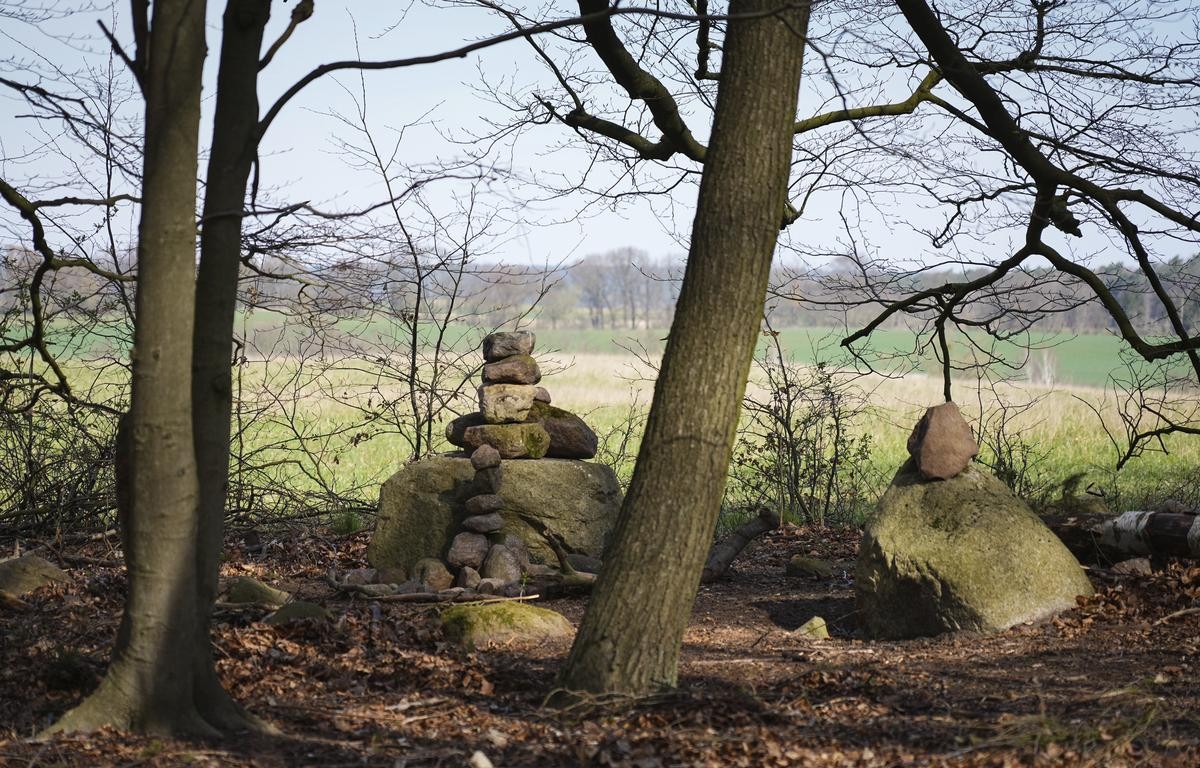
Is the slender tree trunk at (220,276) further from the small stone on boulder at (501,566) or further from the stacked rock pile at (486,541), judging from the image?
the small stone on boulder at (501,566)

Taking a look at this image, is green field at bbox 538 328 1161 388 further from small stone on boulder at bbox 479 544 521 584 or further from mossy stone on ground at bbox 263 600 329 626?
mossy stone on ground at bbox 263 600 329 626

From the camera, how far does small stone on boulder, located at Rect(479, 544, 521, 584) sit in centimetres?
725

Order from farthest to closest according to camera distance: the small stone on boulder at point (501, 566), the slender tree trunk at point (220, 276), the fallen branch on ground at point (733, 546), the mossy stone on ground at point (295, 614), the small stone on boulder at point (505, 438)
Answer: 1. the small stone on boulder at point (505, 438)
2. the fallen branch on ground at point (733, 546)
3. the small stone on boulder at point (501, 566)
4. the mossy stone on ground at point (295, 614)
5. the slender tree trunk at point (220, 276)

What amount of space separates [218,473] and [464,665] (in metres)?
1.65

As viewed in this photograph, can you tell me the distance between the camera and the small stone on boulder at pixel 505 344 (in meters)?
8.06

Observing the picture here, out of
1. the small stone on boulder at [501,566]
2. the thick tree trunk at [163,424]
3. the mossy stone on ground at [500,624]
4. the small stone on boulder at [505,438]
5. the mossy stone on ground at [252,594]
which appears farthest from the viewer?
the small stone on boulder at [505,438]

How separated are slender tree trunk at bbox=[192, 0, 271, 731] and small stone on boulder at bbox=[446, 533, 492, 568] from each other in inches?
140

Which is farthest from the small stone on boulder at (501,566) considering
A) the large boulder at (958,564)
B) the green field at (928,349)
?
the green field at (928,349)

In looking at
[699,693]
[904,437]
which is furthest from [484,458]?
[904,437]

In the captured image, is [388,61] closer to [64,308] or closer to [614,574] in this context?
[614,574]

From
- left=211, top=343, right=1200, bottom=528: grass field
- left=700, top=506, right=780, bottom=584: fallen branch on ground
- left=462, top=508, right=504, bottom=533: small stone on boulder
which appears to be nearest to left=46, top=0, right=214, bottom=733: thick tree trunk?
left=462, top=508, right=504, bottom=533: small stone on boulder

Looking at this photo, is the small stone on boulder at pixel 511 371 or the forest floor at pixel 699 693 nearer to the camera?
the forest floor at pixel 699 693

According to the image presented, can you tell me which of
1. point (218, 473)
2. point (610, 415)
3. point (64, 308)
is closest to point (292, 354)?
point (64, 308)

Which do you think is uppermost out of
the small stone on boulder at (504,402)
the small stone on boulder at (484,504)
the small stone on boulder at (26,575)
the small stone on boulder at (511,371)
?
the small stone on boulder at (511,371)
